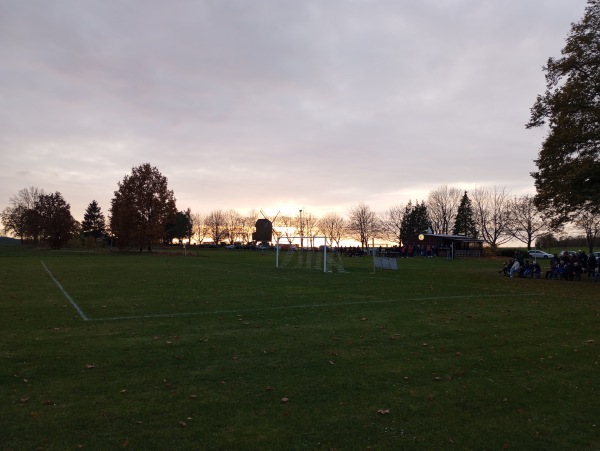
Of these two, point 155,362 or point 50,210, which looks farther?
point 50,210

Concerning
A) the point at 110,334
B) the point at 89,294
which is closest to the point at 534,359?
the point at 110,334

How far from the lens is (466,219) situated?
90562 millimetres

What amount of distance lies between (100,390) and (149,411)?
1123 millimetres

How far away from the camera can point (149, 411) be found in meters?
5.05

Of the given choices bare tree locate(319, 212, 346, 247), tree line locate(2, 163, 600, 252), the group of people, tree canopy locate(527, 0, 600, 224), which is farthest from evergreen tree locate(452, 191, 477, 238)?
tree canopy locate(527, 0, 600, 224)

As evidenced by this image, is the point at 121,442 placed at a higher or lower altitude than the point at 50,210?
lower

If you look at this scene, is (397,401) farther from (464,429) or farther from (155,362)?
(155,362)

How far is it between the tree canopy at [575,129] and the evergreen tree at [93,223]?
4019 inches

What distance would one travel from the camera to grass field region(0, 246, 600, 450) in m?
4.54

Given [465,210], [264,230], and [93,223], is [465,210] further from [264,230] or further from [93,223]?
[93,223]

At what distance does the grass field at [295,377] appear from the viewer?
4.54m

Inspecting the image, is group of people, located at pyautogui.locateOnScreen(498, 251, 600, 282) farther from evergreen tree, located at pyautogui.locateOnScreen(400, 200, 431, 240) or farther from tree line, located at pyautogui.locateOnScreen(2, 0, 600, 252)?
evergreen tree, located at pyautogui.locateOnScreen(400, 200, 431, 240)

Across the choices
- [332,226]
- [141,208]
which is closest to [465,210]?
[332,226]

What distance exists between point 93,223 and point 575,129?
4154 inches
